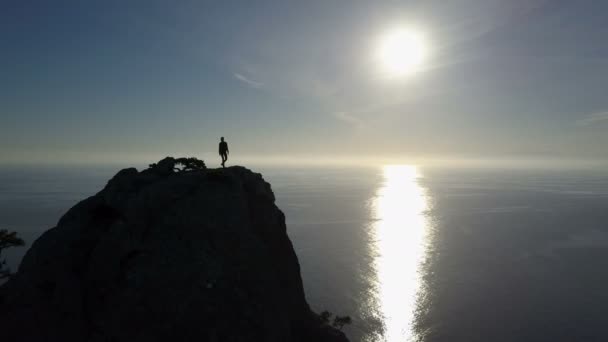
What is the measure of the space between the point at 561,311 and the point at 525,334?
2091cm

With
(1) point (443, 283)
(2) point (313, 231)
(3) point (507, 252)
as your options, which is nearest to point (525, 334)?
(1) point (443, 283)

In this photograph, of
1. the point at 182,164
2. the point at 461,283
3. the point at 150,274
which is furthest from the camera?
the point at 461,283

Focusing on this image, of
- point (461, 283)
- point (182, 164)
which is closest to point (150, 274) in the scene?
point (182, 164)

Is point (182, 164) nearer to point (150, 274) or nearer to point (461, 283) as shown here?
→ point (150, 274)

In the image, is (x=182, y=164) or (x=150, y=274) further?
(x=182, y=164)

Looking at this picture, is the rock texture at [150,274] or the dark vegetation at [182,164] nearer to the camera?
the rock texture at [150,274]

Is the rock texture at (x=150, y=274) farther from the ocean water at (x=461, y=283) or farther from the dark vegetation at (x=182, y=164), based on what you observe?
the ocean water at (x=461, y=283)

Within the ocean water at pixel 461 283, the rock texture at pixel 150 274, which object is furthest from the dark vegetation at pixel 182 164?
the ocean water at pixel 461 283

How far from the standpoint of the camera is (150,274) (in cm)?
1762

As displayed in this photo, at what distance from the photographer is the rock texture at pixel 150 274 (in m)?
16.9

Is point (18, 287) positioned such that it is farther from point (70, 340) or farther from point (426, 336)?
point (426, 336)

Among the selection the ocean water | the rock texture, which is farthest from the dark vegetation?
the ocean water

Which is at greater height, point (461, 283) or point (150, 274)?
point (150, 274)

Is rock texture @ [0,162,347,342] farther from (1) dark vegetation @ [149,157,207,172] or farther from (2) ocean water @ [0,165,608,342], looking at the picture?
(2) ocean water @ [0,165,608,342]
